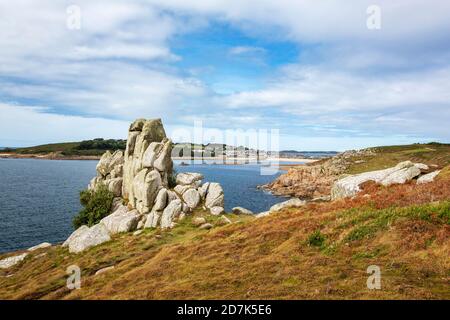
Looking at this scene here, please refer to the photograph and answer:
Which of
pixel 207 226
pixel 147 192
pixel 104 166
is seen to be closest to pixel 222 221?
pixel 207 226

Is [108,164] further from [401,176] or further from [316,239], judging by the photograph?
[316,239]

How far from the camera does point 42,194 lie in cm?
10731

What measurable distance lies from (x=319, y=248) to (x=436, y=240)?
6.88m

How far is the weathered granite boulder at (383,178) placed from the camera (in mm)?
40156

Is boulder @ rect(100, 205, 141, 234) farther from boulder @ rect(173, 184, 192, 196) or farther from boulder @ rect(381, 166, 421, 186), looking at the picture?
boulder @ rect(381, 166, 421, 186)

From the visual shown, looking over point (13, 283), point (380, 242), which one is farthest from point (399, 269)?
point (13, 283)

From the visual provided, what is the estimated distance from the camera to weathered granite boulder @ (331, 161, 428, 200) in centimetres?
4016

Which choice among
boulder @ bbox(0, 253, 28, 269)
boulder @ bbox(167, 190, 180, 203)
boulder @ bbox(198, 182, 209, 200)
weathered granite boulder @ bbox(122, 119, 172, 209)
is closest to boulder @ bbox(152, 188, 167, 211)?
boulder @ bbox(167, 190, 180, 203)

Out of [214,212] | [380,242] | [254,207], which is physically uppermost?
[380,242]

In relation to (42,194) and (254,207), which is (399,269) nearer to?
(254,207)

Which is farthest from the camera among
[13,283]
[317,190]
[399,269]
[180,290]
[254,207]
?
[317,190]

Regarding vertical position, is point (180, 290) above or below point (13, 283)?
above

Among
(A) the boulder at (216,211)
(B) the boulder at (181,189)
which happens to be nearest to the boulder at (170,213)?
(B) the boulder at (181,189)

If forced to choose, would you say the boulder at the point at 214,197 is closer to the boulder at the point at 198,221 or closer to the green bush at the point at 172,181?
the boulder at the point at 198,221
